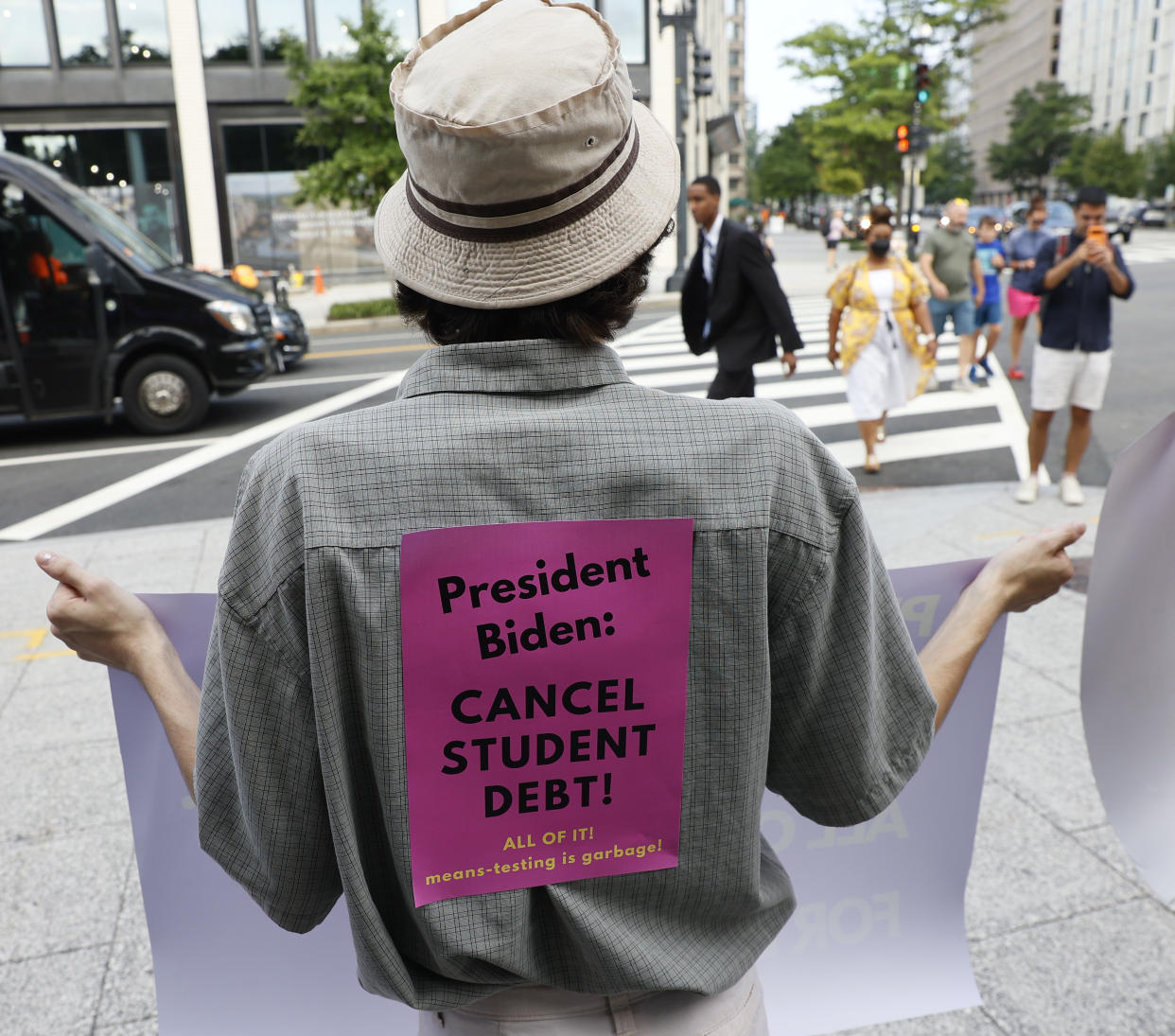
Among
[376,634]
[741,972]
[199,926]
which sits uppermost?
[376,634]

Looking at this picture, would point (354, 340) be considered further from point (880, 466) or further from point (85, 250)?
point (880, 466)

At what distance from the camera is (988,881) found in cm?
290

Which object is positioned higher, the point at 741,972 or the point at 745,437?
the point at 745,437

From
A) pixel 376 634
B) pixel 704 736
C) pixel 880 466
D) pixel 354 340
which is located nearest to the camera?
pixel 376 634

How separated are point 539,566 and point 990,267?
1199 centimetres

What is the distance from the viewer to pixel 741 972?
49.5 inches

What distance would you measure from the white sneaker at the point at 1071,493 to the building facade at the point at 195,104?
763 inches

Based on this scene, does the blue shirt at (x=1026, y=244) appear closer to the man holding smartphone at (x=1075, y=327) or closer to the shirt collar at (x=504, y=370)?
the man holding smartphone at (x=1075, y=327)

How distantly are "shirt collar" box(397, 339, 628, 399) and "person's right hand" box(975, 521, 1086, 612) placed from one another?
726 mm

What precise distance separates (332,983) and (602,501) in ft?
4.27

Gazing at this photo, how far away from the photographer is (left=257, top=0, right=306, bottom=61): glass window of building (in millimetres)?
24844

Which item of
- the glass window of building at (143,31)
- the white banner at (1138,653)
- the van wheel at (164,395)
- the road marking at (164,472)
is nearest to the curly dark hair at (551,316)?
the white banner at (1138,653)

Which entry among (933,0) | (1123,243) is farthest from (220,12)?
(1123,243)

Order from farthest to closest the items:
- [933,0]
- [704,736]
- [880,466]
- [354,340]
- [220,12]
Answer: [933,0] → [220,12] → [354,340] → [880,466] → [704,736]
